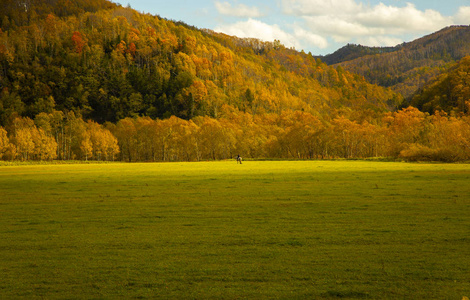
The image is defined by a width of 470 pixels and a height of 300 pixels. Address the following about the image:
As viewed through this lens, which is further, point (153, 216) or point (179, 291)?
point (153, 216)

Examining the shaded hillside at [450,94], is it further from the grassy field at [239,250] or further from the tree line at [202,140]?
the grassy field at [239,250]

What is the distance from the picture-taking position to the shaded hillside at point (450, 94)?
166375mm

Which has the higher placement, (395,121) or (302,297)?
(395,121)

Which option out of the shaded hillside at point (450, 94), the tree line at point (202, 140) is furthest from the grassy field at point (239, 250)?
the shaded hillside at point (450, 94)

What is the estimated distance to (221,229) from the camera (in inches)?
607

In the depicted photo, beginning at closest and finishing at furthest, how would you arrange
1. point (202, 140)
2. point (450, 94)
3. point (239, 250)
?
point (239, 250)
point (202, 140)
point (450, 94)

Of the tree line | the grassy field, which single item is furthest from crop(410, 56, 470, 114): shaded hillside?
the grassy field

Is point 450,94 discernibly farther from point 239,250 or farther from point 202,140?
point 239,250

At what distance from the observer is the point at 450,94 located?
180 meters

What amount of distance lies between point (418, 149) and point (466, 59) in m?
141

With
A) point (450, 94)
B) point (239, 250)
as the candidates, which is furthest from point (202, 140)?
point (239, 250)

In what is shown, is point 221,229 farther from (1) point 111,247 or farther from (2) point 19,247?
(2) point 19,247

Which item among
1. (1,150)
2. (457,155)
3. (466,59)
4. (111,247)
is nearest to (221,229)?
(111,247)

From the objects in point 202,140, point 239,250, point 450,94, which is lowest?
point 239,250
